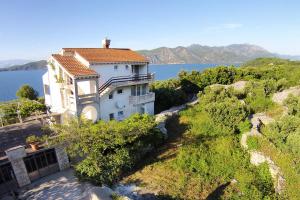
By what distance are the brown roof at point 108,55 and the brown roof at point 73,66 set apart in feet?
3.79

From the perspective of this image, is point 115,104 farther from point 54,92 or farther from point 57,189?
point 57,189

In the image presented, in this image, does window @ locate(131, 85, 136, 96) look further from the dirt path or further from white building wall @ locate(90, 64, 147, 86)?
the dirt path

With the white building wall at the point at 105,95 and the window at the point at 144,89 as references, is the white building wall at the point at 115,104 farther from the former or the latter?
the window at the point at 144,89

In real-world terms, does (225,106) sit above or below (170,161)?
above

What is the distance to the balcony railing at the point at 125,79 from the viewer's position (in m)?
27.8

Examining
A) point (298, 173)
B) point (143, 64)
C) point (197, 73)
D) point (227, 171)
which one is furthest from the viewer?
point (197, 73)

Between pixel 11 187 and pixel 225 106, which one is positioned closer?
pixel 11 187

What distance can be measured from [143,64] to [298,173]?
22.8 m

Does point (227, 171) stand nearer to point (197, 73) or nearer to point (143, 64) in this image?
point (143, 64)

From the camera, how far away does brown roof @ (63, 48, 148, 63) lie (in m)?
28.0

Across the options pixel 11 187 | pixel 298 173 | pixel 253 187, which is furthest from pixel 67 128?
pixel 298 173

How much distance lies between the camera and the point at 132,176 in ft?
68.1

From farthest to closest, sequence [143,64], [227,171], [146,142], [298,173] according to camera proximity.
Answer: [143,64] < [146,142] < [227,171] < [298,173]

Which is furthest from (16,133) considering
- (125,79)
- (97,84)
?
(125,79)
